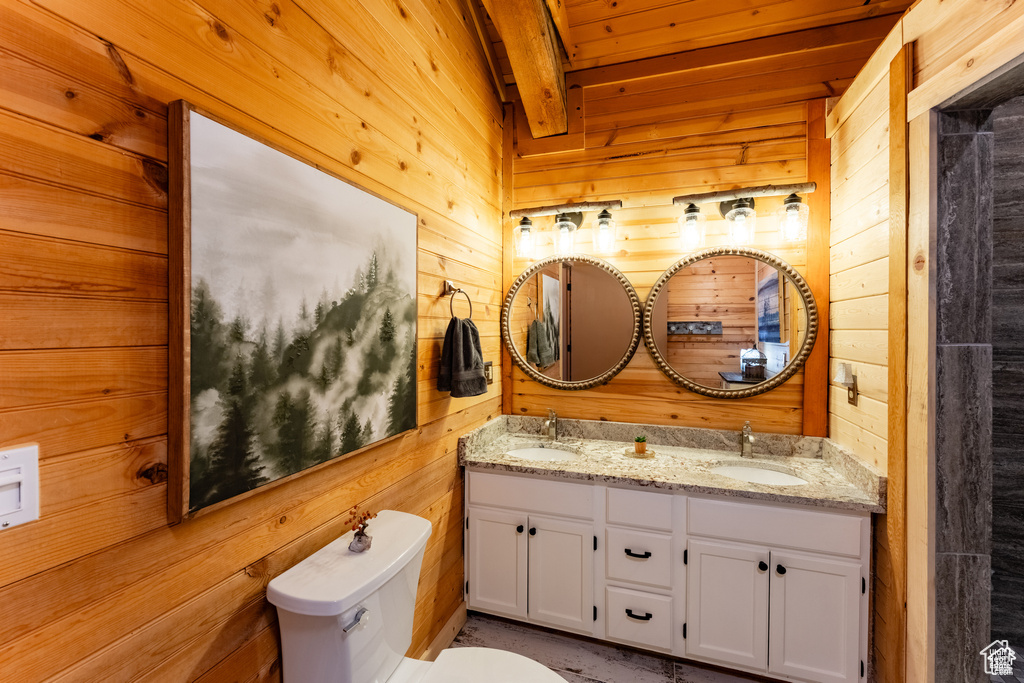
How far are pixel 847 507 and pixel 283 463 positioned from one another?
6.21ft

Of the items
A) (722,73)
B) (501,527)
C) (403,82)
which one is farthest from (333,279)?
(722,73)

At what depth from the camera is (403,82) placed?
1.59 m

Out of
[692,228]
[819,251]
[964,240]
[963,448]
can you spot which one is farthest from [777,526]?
[692,228]

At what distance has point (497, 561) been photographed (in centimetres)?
205

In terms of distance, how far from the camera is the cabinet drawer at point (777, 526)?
160cm

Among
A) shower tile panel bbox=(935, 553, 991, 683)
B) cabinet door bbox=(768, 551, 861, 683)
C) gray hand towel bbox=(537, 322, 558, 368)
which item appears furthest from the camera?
gray hand towel bbox=(537, 322, 558, 368)

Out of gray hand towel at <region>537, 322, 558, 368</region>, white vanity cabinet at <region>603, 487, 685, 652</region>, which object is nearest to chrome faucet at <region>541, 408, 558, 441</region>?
gray hand towel at <region>537, 322, 558, 368</region>

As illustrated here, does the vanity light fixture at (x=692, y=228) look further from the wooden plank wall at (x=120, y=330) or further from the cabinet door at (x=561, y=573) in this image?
the wooden plank wall at (x=120, y=330)

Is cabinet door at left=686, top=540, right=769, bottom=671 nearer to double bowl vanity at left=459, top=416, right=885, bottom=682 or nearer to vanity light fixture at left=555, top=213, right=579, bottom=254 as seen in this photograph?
double bowl vanity at left=459, top=416, right=885, bottom=682

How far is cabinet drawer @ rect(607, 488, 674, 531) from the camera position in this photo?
1803 millimetres

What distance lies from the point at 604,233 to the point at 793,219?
2.92 ft

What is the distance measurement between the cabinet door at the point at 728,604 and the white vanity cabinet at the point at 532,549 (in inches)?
16.6

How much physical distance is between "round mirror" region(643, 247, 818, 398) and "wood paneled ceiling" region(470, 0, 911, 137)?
917 millimetres

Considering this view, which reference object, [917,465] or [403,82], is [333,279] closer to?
[403,82]
